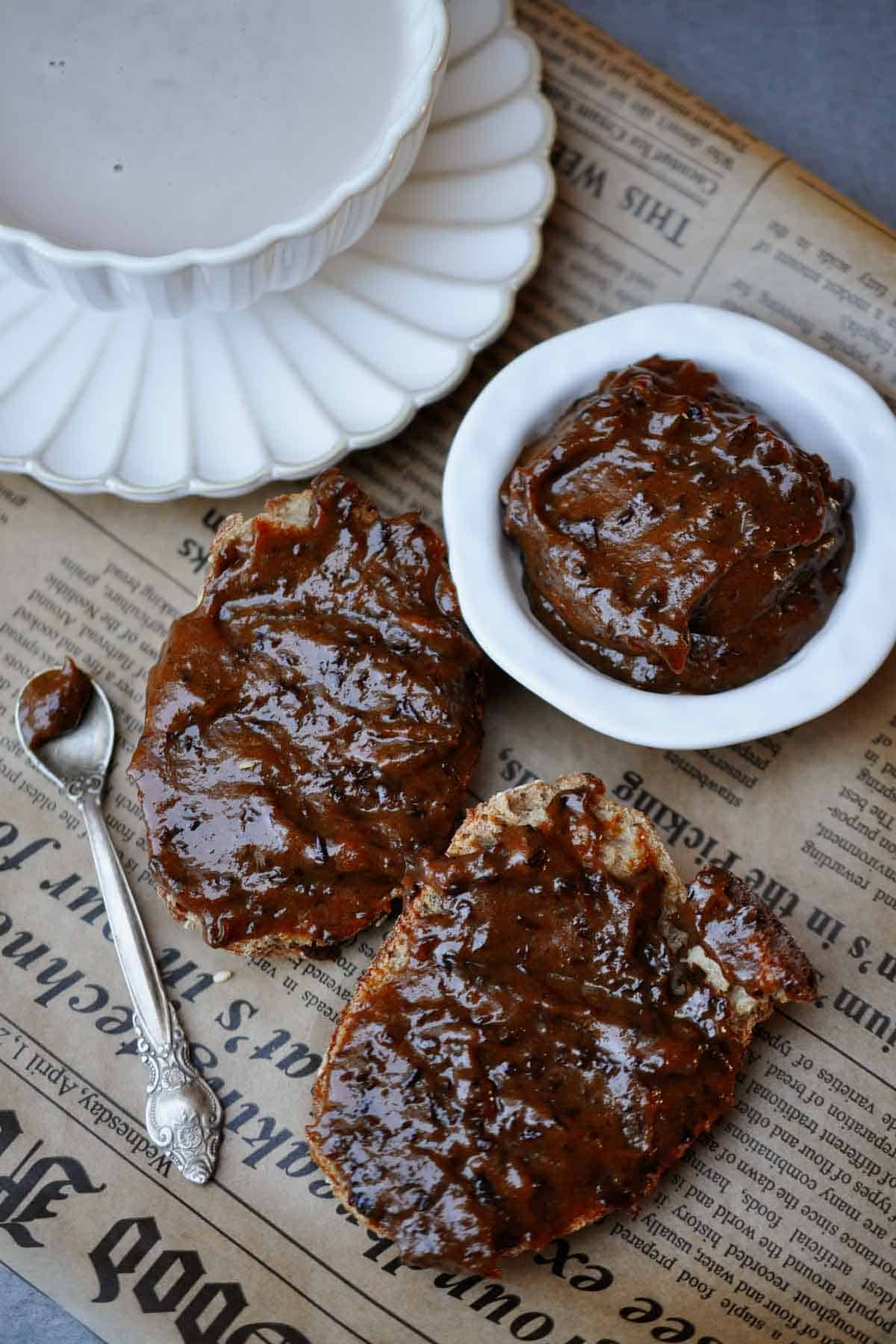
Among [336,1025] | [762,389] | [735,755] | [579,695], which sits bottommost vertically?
[336,1025]

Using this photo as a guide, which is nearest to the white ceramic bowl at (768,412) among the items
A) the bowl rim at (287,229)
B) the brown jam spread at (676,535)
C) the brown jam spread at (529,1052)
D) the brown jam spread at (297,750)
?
the brown jam spread at (676,535)

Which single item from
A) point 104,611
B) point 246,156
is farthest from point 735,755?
point 246,156

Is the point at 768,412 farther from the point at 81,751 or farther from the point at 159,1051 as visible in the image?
the point at 159,1051

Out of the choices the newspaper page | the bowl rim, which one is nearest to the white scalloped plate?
the newspaper page

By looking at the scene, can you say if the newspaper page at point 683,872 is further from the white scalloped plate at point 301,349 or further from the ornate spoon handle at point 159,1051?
the white scalloped plate at point 301,349

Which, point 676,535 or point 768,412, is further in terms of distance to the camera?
point 768,412

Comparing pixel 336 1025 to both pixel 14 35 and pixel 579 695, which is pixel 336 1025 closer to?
pixel 579 695

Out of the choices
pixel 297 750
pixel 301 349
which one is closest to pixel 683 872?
pixel 297 750
